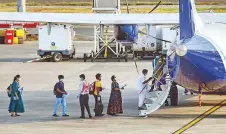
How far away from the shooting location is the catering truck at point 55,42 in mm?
45438

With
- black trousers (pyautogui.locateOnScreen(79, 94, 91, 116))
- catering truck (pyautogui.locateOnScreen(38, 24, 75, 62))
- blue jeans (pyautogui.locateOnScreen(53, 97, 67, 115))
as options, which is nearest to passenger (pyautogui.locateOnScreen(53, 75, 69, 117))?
blue jeans (pyautogui.locateOnScreen(53, 97, 67, 115))

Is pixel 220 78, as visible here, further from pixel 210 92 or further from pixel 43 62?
pixel 43 62

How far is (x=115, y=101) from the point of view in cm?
2628

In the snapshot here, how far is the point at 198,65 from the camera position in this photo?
79.4ft

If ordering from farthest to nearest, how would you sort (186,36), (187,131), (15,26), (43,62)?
1. (15,26)
2. (43,62)
3. (186,36)
4. (187,131)

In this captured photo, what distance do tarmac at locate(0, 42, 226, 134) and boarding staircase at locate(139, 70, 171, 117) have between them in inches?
11.1

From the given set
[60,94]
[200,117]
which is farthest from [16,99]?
[200,117]

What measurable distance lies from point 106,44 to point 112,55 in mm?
974

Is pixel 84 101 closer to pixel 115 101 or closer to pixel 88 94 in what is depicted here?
pixel 88 94

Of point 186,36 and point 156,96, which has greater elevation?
point 186,36

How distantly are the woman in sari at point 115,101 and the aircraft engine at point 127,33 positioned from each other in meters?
6.47

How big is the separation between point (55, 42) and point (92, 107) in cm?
1765

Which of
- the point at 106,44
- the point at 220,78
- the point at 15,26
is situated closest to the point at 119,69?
the point at 106,44

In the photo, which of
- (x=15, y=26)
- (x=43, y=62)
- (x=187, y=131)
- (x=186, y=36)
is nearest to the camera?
(x=187, y=131)
